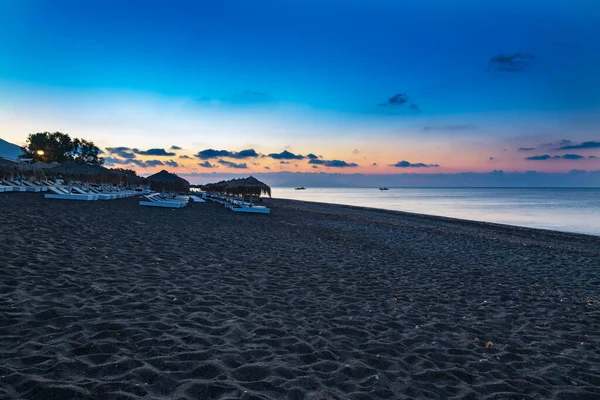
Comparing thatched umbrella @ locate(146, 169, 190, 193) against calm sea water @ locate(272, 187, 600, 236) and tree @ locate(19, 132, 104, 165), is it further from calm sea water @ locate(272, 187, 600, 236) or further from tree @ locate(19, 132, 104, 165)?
tree @ locate(19, 132, 104, 165)

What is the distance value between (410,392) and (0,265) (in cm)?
603

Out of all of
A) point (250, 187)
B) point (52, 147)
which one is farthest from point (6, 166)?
point (52, 147)

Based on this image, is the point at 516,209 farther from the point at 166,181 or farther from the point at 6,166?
the point at 6,166

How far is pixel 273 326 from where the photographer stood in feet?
13.3

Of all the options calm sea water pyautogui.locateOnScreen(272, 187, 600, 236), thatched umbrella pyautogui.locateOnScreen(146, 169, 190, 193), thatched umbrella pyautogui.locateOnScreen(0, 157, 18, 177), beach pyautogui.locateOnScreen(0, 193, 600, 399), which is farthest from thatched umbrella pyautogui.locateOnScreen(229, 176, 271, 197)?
calm sea water pyautogui.locateOnScreen(272, 187, 600, 236)

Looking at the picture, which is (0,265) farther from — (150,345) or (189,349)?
(189,349)

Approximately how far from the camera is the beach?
2.85m

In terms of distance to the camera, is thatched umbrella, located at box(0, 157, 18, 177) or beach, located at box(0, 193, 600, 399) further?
thatched umbrella, located at box(0, 157, 18, 177)

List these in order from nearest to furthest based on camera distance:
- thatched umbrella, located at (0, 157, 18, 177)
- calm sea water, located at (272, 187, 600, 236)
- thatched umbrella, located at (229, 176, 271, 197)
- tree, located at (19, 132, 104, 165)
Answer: thatched umbrella, located at (229, 176, 271, 197)
thatched umbrella, located at (0, 157, 18, 177)
calm sea water, located at (272, 187, 600, 236)
tree, located at (19, 132, 104, 165)

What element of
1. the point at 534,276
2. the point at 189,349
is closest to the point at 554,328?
the point at 534,276

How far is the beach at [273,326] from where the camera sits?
2850 mm

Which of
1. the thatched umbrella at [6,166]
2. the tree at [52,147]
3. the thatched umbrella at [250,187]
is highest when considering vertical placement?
the tree at [52,147]

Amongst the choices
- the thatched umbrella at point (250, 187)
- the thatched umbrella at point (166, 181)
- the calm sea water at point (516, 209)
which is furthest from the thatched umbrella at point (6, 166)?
the calm sea water at point (516, 209)

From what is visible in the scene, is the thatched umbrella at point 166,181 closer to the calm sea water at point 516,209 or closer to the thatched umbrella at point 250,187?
the thatched umbrella at point 250,187
